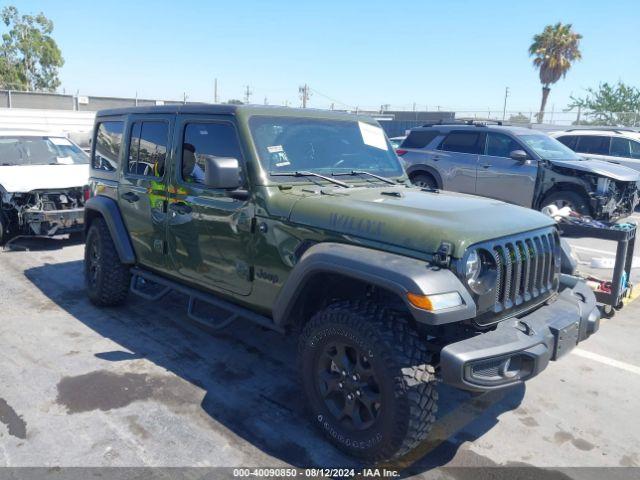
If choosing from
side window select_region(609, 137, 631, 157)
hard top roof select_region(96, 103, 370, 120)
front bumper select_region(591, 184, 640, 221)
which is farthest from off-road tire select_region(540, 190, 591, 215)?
hard top roof select_region(96, 103, 370, 120)

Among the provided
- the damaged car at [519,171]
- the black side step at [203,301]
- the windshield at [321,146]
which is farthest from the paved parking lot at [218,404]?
the damaged car at [519,171]

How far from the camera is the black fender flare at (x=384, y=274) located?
2.56 m

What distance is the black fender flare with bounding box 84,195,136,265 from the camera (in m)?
4.91

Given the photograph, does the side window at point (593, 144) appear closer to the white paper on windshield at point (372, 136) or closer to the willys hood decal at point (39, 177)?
the white paper on windshield at point (372, 136)

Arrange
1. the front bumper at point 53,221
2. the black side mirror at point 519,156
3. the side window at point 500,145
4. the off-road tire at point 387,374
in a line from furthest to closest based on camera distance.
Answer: the side window at point 500,145 → the black side mirror at point 519,156 → the front bumper at point 53,221 → the off-road tire at point 387,374

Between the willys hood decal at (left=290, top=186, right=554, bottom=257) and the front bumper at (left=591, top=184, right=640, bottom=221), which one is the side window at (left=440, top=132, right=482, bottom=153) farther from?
the willys hood decal at (left=290, top=186, right=554, bottom=257)

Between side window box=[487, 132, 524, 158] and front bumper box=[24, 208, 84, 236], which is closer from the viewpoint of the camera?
front bumper box=[24, 208, 84, 236]

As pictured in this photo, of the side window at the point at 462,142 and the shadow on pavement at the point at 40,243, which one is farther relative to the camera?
the side window at the point at 462,142

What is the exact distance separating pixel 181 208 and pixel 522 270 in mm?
2553

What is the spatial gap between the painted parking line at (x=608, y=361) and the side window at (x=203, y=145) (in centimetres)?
308

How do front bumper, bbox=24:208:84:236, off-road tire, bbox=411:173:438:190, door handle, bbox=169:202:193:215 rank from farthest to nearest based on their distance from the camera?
1. off-road tire, bbox=411:173:438:190
2. front bumper, bbox=24:208:84:236
3. door handle, bbox=169:202:193:215

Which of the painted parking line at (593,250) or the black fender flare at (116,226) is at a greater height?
the black fender flare at (116,226)

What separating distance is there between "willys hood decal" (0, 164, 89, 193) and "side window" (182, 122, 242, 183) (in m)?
3.86

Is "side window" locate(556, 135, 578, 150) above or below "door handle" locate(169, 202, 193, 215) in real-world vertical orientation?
above
